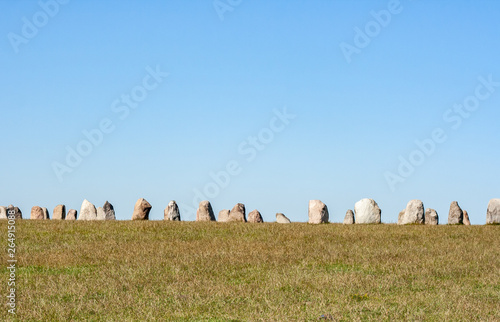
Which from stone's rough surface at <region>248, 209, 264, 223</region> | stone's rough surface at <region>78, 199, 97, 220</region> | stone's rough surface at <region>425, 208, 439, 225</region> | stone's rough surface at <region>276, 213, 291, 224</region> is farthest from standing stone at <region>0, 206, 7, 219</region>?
stone's rough surface at <region>425, 208, 439, 225</region>

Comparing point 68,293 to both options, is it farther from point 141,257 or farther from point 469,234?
point 469,234

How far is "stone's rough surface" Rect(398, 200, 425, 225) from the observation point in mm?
32531

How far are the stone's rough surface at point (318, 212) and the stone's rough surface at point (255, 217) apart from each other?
3211mm

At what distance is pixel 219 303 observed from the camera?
12914 millimetres

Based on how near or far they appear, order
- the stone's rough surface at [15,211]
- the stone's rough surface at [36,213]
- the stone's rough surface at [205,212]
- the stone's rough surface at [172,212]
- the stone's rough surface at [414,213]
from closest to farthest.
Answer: the stone's rough surface at [414,213] < the stone's rough surface at [172,212] < the stone's rough surface at [205,212] < the stone's rough surface at [15,211] < the stone's rough surface at [36,213]

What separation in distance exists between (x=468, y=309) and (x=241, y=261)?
8.14 meters


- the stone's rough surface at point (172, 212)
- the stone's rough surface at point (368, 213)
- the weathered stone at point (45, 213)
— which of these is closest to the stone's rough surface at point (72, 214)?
the weathered stone at point (45, 213)

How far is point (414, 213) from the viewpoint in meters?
32.6

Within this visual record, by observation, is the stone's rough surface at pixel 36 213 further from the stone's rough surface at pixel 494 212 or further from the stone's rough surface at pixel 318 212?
the stone's rough surface at pixel 494 212

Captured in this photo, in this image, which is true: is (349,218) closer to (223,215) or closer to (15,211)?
(223,215)

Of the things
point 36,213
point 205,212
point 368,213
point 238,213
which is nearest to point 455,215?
point 368,213

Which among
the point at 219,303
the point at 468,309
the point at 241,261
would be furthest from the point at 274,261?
the point at 468,309

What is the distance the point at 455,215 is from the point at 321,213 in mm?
7997

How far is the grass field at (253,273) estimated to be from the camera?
40.7 feet
